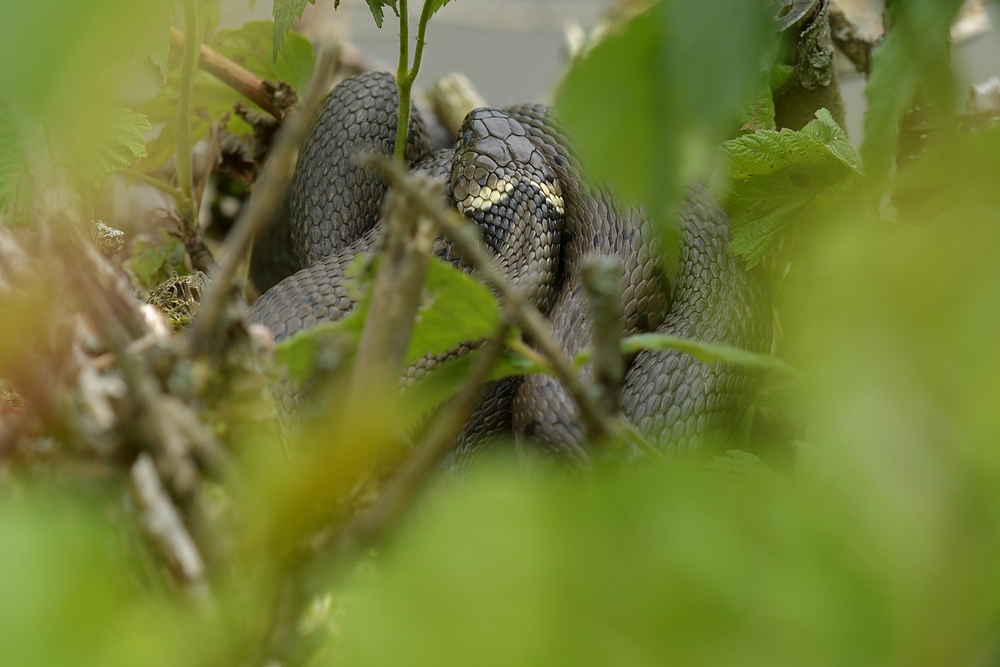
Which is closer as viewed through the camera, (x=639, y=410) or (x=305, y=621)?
(x=305, y=621)

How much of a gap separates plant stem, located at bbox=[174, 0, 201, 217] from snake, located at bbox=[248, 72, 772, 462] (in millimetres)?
165

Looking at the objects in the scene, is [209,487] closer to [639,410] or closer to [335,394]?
[335,394]

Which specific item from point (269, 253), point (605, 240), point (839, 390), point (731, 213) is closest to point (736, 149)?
point (731, 213)

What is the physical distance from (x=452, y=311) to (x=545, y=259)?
59 cm

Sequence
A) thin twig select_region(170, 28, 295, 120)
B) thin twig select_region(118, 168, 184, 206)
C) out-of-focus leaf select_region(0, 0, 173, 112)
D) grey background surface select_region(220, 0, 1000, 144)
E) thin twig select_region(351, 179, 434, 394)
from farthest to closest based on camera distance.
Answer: grey background surface select_region(220, 0, 1000, 144)
thin twig select_region(170, 28, 295, 120)
thin twig select_region(118, 168, 184, 206)
thin twig select_region(351, 179, 434, 394)
out-of-focus leaf select_region(0, 0, 173, 112)

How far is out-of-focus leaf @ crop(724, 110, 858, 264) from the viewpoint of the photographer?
2.44 ft

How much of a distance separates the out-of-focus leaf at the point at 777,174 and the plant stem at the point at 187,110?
560 mm

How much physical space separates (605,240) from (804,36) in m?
0.36

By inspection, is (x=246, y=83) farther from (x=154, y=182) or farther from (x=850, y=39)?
(x=850, y=39)

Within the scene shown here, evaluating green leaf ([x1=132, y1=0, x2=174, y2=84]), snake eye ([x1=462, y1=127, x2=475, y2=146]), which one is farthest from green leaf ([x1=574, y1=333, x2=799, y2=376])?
snake eye ([x1=462, y1=127, x2=475, y2=146])

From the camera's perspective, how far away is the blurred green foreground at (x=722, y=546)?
0.24 metres

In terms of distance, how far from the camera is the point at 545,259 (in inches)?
37.9

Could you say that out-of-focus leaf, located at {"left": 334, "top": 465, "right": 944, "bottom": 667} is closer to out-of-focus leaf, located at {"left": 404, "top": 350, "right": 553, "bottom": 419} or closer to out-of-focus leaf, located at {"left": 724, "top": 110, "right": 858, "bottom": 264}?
out-of-focus leaf, located at {"left": 404, "top": 350, "right": 553, "bottom": 419}

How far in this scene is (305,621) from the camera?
0.35 meters
